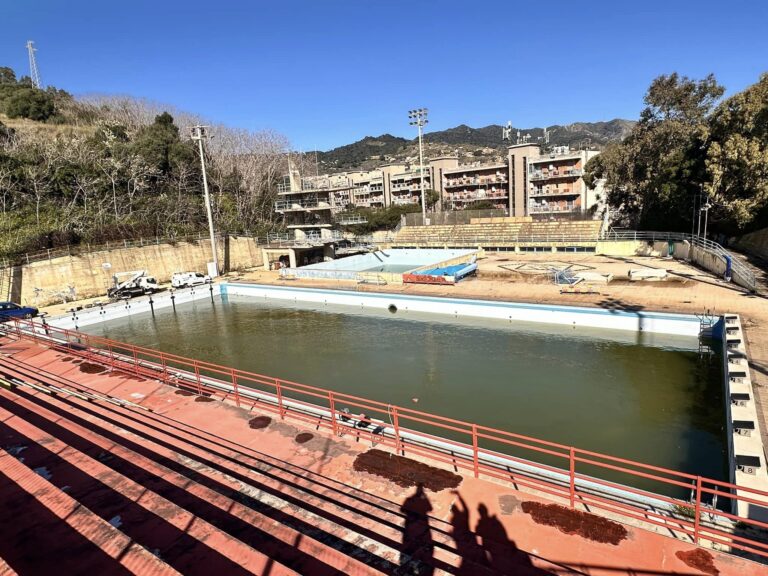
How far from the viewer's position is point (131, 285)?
116 ft

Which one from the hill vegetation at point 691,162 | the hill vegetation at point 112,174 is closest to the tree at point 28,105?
the hill vegetation at point 112,174

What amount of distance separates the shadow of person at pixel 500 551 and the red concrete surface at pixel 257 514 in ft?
0.07

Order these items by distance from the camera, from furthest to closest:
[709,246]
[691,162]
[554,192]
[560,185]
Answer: [554,192] → [560,185] → [691,162] → [709,246]

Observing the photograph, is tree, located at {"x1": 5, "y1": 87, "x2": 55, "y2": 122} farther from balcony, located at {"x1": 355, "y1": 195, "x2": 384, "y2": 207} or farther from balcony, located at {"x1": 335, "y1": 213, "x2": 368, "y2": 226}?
balcony, located at {"x1": 355, "y1": 195, "x2": 384, "y2": 207}

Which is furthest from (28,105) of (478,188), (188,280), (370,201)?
(478,188)

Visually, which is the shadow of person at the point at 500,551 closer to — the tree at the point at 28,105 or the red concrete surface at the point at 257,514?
the red concrete surface at the point at 257,514

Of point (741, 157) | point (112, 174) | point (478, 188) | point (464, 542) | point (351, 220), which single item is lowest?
point (464, 542)

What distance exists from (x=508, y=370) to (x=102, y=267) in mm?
33254

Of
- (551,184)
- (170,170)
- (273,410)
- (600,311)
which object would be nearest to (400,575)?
(273,410)

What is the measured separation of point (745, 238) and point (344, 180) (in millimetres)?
76396

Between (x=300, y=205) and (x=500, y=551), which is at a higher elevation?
(x=300, y=205)

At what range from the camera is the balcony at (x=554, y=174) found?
56281 mm

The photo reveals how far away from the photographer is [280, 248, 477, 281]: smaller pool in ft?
122

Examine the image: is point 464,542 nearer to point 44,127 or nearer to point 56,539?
point 56,539
